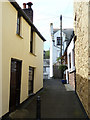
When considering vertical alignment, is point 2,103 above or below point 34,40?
below

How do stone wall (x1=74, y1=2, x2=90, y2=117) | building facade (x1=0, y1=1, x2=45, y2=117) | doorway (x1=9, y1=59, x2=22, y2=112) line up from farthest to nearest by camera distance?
doorway (x1=9, y1=59, x2=22, y2=112), building facade (x1=0, y1=1, x2=45, y2=117), stone wall (x1=74, y1=2, x2=90, y2=117)

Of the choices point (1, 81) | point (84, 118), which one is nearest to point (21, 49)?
point (1, 81)

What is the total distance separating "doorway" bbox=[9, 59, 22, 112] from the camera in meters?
6.06

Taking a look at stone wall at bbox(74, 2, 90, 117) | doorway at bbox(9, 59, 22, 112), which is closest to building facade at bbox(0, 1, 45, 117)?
doorway at bbox(9, 59, 22, 112)

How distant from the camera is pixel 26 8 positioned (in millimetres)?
11227

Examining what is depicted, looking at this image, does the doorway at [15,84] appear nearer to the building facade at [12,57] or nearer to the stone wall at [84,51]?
the building facade at [12,57]

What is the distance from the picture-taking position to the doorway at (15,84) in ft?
19.9

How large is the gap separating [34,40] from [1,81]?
574cm

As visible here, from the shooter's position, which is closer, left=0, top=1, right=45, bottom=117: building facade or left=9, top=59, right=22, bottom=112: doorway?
left=0, top=1, right=45, bottom=117: building facade

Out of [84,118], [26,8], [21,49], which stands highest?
[26,8]

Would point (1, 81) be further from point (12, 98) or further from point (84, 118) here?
point (84, 118)

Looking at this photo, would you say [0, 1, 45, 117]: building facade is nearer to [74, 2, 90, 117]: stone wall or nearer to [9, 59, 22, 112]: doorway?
[9, 59, 22, 112]: doorway

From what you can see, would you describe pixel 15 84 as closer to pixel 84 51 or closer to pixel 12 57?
pixel 12 57

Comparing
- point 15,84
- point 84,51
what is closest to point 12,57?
point 15,84
